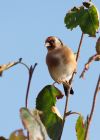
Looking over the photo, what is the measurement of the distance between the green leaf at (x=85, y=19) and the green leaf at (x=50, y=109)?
0.27m

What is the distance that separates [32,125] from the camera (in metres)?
1.04

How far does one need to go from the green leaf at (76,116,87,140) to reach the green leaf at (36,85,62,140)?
0.09 m

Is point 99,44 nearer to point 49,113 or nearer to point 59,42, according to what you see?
point 49,113

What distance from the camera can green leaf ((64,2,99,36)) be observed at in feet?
5.38

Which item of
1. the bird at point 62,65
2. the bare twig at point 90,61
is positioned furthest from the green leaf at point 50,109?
the bare twig at point 90,61

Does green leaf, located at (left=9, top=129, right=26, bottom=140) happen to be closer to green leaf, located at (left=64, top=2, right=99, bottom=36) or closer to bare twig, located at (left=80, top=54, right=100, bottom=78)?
bare twig, located at (left=80, top=54, right=100, bottom=78)

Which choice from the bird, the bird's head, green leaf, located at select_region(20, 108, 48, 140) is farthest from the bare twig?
the bird's head

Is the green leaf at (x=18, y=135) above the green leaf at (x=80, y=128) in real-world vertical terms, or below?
above

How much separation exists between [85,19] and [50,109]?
37 centimetres

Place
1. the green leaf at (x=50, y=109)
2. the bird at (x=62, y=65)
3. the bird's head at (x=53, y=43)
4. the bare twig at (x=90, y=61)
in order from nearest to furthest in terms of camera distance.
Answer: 1. the bare twig at (x=90, y=61)
2. the green leaf at (x=50, y=109)
3. the bird at (x=62, y=65)
4. the bird's head at (x=53, y=43)

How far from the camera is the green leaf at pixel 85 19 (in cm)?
164

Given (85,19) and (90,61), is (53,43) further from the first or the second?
(90,61)

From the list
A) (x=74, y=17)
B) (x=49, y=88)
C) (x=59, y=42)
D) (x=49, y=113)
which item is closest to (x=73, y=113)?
(x=49, y=113)

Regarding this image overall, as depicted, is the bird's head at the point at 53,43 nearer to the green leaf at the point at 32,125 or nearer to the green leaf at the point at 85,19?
the green leaf at the point at 85,19
